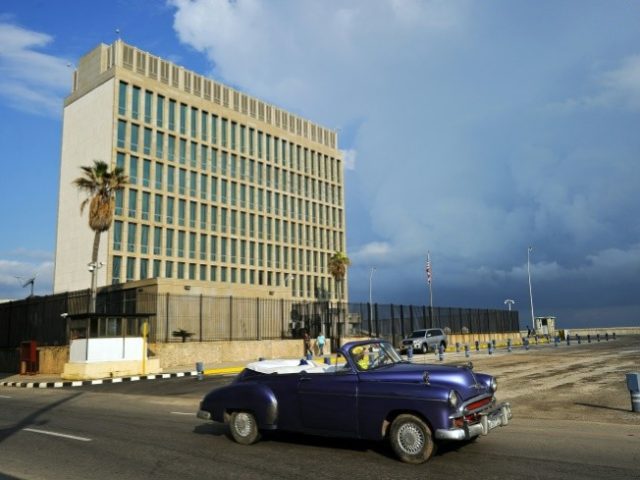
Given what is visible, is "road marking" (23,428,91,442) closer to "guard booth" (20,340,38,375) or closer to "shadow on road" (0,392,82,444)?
"shadow on road" (0,392,82,444)

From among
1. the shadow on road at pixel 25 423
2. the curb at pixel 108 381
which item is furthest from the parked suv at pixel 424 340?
the shadow on road at pixel 25 423

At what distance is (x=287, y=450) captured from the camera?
7809mm

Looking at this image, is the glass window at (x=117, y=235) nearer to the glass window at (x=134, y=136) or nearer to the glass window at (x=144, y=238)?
the glass window at (x=144, y=238)

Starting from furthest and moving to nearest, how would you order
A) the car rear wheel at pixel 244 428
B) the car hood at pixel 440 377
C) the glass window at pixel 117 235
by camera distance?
the glass window at pixel 117 235
the car rear wheel at pixel 244 428
the car hood at pixel 440 377

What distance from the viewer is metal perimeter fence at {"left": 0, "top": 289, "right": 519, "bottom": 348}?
31156 mm

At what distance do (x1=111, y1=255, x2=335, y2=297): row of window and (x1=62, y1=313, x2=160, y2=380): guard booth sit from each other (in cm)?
3688

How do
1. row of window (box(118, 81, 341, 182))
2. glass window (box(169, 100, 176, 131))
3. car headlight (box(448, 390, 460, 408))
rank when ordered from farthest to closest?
glass window (box(169, 100, 176, 131)), row of window (box(118, 81, 341, 182)), car headlight (box(448, 390, 460, 408))

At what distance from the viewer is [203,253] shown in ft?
233

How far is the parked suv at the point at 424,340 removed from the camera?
36906 mm

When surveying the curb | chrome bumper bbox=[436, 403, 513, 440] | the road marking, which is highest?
chrome bumper bbox=[436, 403, 513, 440]

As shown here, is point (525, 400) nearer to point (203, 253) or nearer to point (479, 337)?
point (479, 337)

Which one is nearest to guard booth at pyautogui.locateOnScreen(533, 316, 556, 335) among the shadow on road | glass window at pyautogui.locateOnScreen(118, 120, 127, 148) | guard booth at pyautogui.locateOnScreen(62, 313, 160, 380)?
glass window at pyautogui.locateOnScreen(118, 120, 127, 148)

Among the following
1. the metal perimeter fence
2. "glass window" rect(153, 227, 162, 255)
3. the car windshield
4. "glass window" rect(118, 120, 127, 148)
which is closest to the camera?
the car windshield

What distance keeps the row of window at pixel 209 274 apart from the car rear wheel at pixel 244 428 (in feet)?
182
